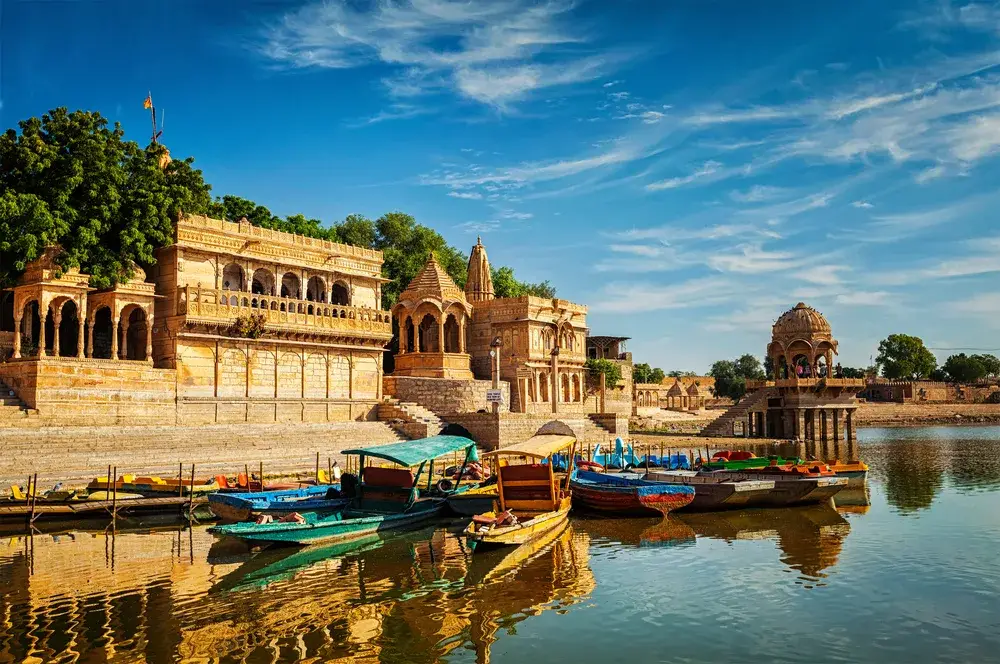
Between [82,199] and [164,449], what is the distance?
11488 mm

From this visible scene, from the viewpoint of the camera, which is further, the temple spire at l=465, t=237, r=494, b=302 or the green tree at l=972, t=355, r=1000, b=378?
the green tree at l=972, t=355, r=1000, b=378

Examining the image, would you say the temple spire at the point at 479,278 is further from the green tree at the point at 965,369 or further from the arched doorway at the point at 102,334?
the green tree at the point at 965,369

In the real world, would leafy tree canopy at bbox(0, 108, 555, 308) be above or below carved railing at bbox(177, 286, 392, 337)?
above

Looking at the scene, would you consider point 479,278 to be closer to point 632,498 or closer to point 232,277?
point 232,277

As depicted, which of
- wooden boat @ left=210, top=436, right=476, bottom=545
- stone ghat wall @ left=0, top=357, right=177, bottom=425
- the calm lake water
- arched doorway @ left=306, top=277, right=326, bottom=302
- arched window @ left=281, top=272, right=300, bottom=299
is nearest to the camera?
the calm lake water

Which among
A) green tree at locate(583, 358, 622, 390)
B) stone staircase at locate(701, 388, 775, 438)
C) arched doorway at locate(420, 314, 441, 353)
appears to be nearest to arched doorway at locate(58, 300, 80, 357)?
arched doorway at locate(420, 314, 441, 353)

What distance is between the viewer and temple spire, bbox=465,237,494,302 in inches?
2272

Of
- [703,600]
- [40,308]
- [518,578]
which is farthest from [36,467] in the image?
[703,600]

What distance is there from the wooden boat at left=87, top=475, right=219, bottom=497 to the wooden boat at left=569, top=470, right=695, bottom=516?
10862 mm

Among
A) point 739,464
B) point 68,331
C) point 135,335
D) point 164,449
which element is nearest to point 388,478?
point 164,449

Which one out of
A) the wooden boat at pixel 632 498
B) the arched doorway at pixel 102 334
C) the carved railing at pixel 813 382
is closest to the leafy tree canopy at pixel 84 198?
the arched doorway at pixel 102 334

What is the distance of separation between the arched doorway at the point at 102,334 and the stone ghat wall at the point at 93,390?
446 centimetres

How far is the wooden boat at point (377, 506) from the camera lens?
19859 mm

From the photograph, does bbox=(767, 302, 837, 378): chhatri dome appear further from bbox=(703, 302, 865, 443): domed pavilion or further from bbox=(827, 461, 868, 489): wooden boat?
bbox=(827, 461, 868, 489): wooden boat
